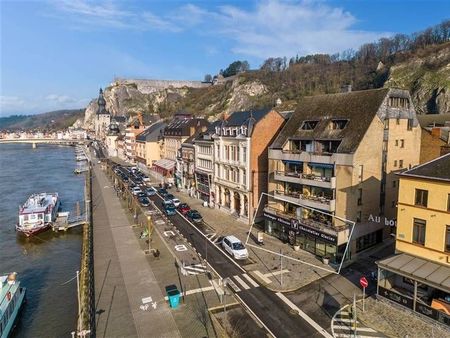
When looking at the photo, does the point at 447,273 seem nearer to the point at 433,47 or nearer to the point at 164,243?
the point at 164,243

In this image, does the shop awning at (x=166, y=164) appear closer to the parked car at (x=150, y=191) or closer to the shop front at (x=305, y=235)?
the parked car at (x=150, y=191)

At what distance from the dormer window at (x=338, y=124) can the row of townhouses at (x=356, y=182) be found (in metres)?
0.12

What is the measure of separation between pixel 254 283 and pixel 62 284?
20857 mm

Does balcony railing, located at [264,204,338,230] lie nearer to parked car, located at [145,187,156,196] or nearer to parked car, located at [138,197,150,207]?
parked car, located at [138,197,150,207]

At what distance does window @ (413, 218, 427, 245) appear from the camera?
25.4 metres

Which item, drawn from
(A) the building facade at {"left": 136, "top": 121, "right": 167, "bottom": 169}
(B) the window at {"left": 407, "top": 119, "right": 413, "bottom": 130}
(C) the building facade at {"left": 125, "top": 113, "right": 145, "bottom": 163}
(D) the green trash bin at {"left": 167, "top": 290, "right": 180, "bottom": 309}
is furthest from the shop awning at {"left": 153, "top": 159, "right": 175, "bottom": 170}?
(D) the green trash bin at {"left": 167, "top": 290, "right": 180, "bottom": 309}

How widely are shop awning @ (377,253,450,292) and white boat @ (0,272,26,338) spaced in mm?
30168

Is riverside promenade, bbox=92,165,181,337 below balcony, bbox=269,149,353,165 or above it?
below

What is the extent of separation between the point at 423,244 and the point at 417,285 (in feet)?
10.1

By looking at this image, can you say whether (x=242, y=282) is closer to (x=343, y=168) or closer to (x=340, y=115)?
(x=343, y=168)

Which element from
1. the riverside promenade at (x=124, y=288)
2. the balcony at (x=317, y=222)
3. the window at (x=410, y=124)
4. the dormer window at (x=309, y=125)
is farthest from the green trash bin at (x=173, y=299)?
the window at (x=410, y=124)

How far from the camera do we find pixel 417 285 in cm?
2459

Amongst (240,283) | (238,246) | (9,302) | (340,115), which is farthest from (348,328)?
(9,302)

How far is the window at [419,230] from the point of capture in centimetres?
2541
